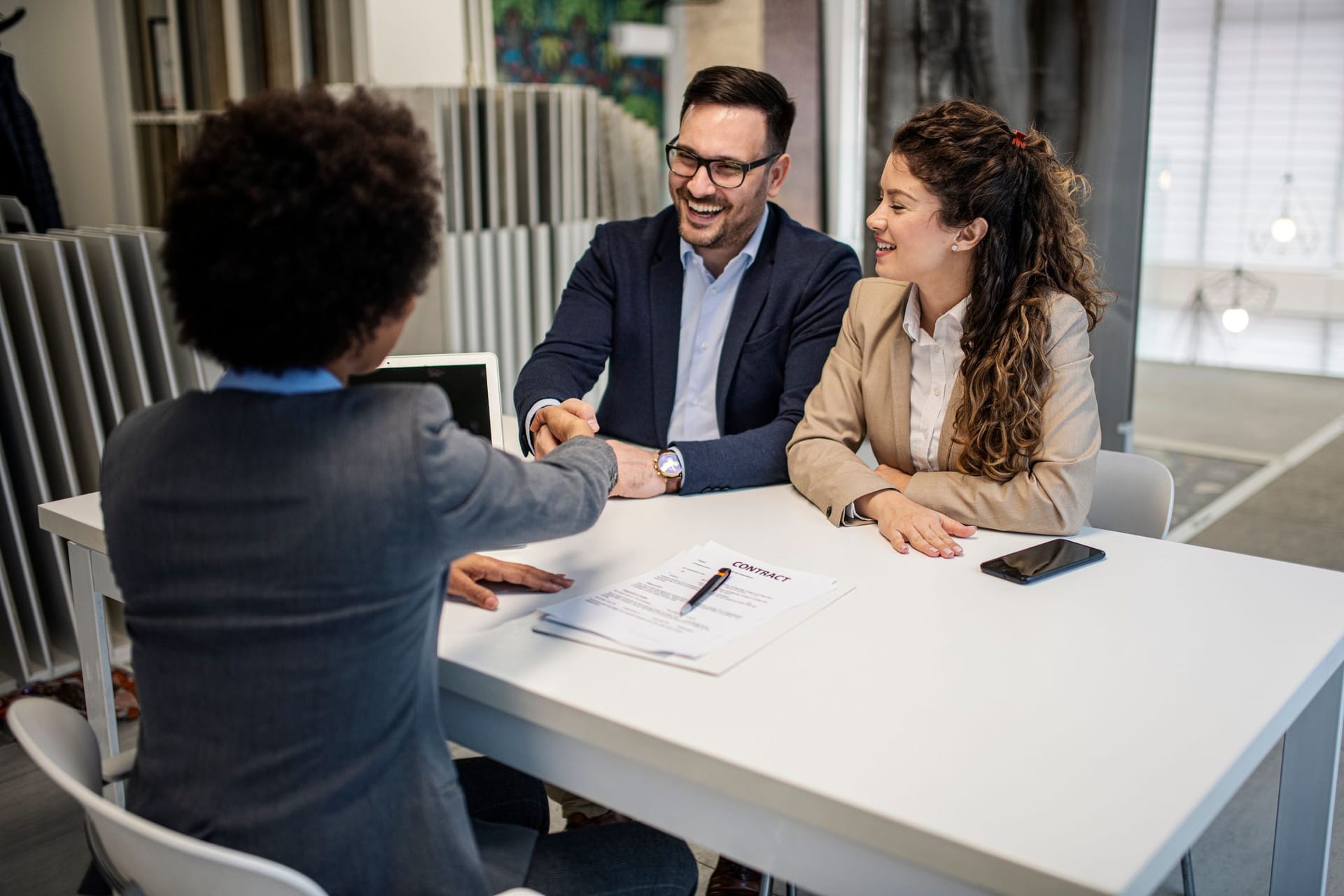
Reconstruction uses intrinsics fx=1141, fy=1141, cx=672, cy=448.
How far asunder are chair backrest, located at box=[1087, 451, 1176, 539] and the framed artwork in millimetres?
3723

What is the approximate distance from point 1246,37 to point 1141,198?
2256mm

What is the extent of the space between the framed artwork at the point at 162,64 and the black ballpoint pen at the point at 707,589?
367 centimetres

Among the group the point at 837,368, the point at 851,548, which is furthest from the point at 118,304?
the point at 851,548

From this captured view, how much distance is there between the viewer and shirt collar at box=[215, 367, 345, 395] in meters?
1.09

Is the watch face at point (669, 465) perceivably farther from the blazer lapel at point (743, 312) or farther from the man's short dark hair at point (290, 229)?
the man's short dark hair at point (290, 229)

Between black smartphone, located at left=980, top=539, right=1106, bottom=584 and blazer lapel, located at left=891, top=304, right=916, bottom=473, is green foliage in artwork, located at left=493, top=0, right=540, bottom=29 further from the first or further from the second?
black smartphone, located at left=980, top=539, right=1106, bottom=584

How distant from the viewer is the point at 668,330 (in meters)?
2.45

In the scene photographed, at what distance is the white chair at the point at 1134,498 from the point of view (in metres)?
1.97

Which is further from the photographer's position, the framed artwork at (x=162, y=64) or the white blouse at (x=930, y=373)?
the framed artwork at (x=162, y=64)

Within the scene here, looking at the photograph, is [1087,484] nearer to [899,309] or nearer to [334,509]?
[899,309]

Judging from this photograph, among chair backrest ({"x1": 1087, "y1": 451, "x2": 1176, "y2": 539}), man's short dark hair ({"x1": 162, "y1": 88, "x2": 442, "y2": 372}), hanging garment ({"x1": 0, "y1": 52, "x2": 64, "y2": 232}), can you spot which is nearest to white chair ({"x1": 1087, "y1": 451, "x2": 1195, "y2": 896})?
chair backrest ({"x1": 1087, "y1": 451, "x2": 1176, "y2": 539})

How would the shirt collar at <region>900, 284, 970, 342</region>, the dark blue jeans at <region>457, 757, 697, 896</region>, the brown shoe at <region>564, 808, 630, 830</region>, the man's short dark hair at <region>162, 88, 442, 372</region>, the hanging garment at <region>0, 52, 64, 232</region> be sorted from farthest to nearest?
1. the hanging garment at <region>0, 52, 64, 232</region>
2. the brown shoe at <region>564, 808, 630, 830</region>
3. the shirt collar at <region>900, 284, 970, 342</region>
4. the dark blue jeans at <region>457, 757, 697, 896</region>
5. the man's short dark hair at <region>162, 88, 442, 372</region>

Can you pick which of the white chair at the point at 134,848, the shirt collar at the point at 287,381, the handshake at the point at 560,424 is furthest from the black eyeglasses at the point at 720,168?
the white chair at the point at 134,848

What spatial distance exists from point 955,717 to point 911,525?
0.58 meters
